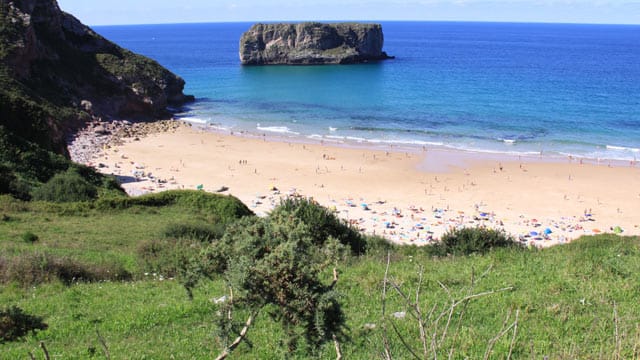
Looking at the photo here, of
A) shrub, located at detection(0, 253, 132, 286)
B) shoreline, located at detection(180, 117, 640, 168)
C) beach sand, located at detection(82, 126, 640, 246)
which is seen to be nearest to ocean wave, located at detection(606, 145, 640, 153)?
shoreline, located at detection(180, 117, 640, 168)

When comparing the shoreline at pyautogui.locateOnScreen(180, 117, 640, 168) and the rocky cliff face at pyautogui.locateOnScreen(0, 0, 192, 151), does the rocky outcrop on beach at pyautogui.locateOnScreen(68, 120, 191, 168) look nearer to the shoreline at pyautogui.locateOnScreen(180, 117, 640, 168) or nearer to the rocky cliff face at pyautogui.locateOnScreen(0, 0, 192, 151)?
the rocky cliff face at pyautogui.locateOnScreen(0, 0, 192, 151)

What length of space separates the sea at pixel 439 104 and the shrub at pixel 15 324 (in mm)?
37953

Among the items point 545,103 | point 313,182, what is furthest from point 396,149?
point 545,103

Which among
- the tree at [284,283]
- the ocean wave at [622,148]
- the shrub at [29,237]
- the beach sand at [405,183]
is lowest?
the beach sand at [405,183]

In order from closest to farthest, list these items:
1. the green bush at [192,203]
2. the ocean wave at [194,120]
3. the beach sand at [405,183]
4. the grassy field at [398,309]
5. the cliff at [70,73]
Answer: the grassy field at [398,309] < the green bush at [192,203] < the beach sand at [405,183] < the cliff at [70,73] < the ocean wave at [194,120]

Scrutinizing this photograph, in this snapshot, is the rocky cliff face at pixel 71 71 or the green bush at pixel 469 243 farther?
the rocky cliff face at pixel 71 71

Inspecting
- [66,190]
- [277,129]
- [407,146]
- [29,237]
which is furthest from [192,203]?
[277,129]

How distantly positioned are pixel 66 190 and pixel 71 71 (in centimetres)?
3674

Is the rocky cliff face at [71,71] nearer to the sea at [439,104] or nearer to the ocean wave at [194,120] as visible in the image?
the ocean wave at [194,120]

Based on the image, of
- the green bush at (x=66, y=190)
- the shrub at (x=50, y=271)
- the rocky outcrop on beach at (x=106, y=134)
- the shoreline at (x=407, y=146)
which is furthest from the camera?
the rocky outcrop on beach at (x=106, y=134)

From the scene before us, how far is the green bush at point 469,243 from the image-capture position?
600 inches

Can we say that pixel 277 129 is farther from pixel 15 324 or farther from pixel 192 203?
pixel 15 324

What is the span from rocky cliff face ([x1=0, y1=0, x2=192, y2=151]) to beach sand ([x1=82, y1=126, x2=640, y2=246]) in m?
9.96

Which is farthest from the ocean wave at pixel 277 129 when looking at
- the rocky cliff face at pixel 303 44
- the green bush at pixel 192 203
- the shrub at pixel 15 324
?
the rocky cliff face at pixel 303 44
